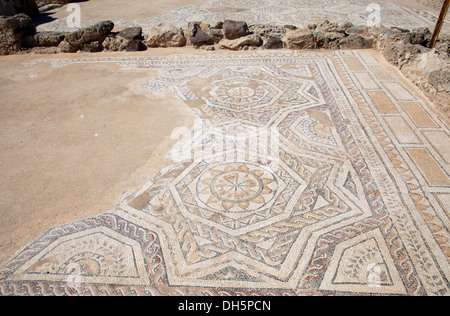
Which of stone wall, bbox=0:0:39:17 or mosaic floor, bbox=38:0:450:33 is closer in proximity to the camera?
mosaic floor, bbox=38:0:450:33

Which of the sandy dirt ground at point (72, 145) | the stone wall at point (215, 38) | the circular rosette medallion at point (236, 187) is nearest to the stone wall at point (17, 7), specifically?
the stone wall at point (215, 38)

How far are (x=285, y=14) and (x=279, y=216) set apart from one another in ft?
19.8

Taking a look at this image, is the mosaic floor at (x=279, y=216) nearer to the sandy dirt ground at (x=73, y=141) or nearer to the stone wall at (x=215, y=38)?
the sandy dirt ground at (x=73, y=141)

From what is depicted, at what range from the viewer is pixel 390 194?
2.01 metres

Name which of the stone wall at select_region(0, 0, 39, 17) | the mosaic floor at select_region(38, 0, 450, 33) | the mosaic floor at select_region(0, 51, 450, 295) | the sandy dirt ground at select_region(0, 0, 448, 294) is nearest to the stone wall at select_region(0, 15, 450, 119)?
the sandy dirt ground at select_region(0, 0, 448, 294)

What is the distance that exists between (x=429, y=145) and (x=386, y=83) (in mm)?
1311

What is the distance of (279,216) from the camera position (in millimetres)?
1900

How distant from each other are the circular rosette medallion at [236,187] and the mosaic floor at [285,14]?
476 cm

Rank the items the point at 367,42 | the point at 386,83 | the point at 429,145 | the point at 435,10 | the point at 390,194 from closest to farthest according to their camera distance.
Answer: the point at 390,194, the point at 429,145, the point at 386,83, the point at 367,42, the point at 435,10

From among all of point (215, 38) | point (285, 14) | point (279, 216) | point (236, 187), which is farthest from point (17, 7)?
point (279, 216)

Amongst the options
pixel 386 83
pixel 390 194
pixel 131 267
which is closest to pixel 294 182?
pixel 390 194

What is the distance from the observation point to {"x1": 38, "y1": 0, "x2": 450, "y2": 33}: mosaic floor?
6.13 m

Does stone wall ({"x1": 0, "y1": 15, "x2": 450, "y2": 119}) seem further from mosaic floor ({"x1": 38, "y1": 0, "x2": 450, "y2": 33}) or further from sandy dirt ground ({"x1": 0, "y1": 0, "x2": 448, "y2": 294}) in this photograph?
mosaic floor ({"x1": 38, "y1": 0, "x2": 450, "y2": 33})

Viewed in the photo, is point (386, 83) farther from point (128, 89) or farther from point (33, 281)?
point (33, 281)
